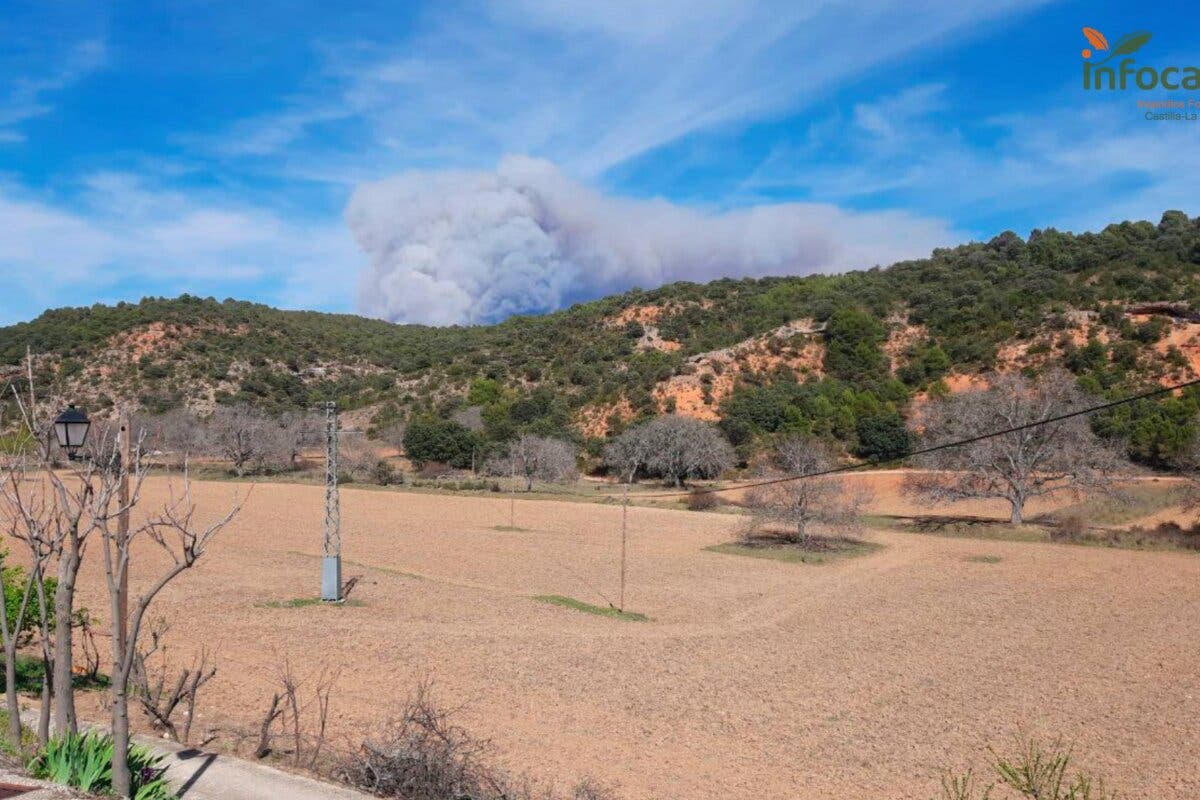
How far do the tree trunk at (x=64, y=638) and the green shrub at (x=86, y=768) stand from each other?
145mm

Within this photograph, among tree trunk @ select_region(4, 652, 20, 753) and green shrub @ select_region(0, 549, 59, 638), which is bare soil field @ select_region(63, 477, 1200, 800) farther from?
tree trunk @ select_region(4, 652, 20, 753)

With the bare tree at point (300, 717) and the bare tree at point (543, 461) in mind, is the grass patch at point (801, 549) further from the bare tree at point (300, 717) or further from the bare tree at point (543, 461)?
the bare tree at point (543, 461)

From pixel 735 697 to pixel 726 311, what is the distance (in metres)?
70.4

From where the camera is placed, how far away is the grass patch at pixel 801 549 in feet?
81.3

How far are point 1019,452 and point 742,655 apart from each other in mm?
19655

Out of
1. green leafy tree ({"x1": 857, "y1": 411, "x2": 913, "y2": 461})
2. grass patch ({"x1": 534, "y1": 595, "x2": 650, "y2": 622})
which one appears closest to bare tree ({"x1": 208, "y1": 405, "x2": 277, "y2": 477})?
green leafy tree ({"x1": 857, "y1": 411, "x2": 913, "y2": 461})

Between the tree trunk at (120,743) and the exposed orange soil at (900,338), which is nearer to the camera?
the tree trunk at (120,743)

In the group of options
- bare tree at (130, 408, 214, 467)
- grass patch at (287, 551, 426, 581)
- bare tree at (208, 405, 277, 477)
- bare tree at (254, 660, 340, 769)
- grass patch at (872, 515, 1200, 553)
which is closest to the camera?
bare tree at (254, 660, 340, 769)

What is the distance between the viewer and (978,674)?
42.4 ft

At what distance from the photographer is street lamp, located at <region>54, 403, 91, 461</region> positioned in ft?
25.5

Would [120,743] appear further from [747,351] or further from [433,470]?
[747,351]

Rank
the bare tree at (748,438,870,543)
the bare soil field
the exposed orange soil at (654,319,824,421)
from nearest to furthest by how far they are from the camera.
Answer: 1. the bare soil field
2. the bare tree at (748,438,870,543)
3. the exposed orange soil at (654,319,824,421)

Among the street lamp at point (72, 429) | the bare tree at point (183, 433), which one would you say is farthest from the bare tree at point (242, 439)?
the street lamp at point (72, 429)

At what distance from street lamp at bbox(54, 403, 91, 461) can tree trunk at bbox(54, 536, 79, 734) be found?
212 centimetres
